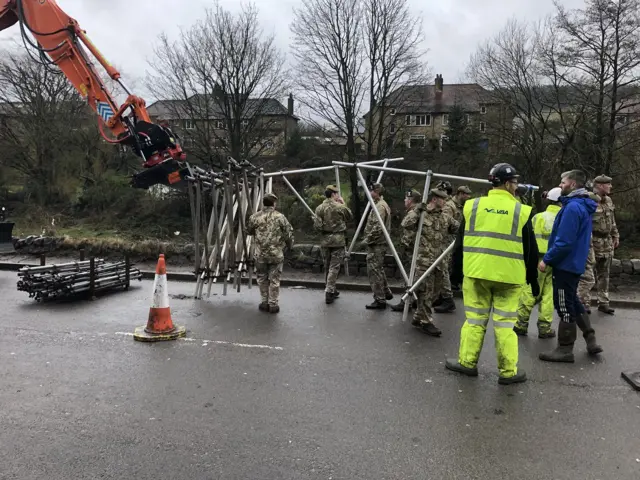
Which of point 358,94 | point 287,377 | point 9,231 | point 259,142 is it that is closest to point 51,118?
point 259,142

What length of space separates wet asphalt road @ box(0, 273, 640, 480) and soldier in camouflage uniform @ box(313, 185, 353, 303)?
5.71 feet

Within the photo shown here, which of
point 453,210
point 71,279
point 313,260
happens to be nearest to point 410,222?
point 453,210

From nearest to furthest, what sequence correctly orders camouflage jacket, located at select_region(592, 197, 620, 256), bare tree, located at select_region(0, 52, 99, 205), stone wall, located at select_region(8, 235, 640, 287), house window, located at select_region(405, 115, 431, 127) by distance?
1. camouflage jacket, located at select_region(592, 197, 620, 256)
2. stone wall, located at select_region(8, 235, 640, 287)
3. house window, located at select_region(405, 115, 431, 127)
4. bare tree, located at select_region(0, 52, 99, 205)

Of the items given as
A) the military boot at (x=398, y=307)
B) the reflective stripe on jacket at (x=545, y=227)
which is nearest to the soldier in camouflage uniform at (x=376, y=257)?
the military boot at (x=398, y=307)

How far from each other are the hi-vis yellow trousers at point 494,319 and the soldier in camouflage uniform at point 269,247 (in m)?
3.31

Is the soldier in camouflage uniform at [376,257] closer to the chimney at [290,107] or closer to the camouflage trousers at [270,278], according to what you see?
the camouflage trousers at [270,278]

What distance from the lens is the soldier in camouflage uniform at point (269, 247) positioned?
7277mm

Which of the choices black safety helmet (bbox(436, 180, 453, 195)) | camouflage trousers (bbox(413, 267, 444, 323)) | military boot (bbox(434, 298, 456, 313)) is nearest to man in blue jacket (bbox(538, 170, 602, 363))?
camouflage trousers (bbox(413, 267, 444, 323))

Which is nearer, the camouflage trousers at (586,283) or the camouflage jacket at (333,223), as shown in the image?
the camouflage trousers at (586,283)

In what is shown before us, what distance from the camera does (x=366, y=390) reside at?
14.2 feet

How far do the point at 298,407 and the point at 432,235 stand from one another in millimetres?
3408

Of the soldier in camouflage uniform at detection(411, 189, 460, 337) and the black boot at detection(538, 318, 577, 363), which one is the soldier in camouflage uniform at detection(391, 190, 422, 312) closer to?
the soldier in camouflage uniform at detection(411, 189, 460, 337)

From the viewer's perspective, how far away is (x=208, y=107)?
16.5 m

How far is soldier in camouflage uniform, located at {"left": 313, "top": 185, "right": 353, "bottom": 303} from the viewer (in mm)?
8031
